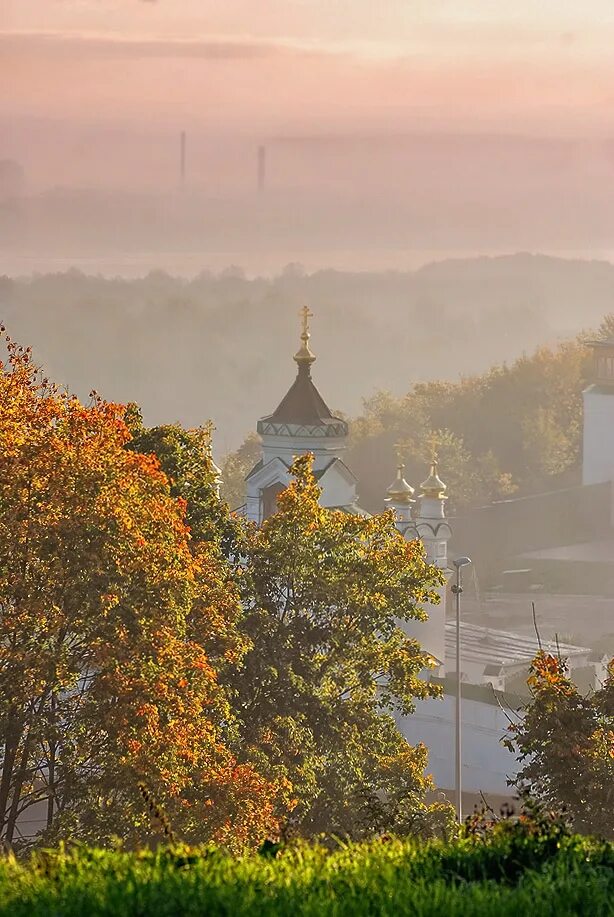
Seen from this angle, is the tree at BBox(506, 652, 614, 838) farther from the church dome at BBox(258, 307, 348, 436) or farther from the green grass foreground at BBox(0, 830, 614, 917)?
the church dome at BBox(258, 307, 348, 436)

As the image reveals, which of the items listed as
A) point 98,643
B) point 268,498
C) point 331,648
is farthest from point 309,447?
point 98,643

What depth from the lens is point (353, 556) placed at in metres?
→ 25.8

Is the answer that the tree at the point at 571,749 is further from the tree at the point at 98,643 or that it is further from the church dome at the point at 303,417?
the church dome at the point at 303,417

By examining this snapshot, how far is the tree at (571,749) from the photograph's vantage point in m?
20.2

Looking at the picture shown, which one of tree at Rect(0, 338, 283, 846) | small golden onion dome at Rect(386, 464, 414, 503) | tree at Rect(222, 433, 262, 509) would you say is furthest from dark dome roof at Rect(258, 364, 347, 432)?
tree at Rect(222, 433, 262, 509)

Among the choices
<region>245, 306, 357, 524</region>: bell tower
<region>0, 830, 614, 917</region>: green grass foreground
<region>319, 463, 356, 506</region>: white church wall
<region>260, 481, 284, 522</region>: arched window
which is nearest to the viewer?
<region>0, 830, 614, 917</region>: green grass foreground

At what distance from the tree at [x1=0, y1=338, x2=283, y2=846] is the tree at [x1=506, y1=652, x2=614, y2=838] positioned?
3370mm

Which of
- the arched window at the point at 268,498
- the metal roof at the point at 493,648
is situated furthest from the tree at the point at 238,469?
the arched window at the point at 268,498

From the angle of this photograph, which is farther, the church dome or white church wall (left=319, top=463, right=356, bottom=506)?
the church dome

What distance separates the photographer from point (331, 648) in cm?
2567

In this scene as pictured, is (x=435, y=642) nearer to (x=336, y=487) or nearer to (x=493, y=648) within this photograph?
(x=336, y=487)

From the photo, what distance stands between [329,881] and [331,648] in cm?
1695

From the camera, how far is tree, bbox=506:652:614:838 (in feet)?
66.4

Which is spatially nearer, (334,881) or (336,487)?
(334,881)
